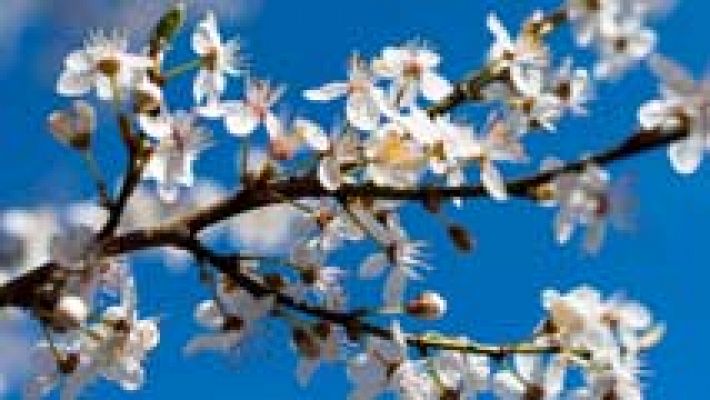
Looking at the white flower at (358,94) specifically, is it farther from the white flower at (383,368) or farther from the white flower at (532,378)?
the white flower at (532,378)

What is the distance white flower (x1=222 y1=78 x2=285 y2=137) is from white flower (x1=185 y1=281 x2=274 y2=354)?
0.25m

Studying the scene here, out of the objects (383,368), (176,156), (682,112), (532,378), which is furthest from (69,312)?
(682,112)

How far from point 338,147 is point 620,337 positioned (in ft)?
1.77

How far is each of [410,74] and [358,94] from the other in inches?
6.3

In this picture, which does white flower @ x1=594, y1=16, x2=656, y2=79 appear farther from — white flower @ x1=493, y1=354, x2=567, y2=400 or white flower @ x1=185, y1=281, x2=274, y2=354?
white flower @ x1=185, y1=281, x2=274, y2=354

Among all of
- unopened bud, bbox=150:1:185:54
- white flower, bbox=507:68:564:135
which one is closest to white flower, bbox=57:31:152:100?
unopened bud, bbox=150:1:185:54

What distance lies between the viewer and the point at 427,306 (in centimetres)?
306

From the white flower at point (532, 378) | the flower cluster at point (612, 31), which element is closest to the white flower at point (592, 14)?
the flower cluster at point (612, 31)

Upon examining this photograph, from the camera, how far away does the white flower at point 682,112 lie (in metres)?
2.51

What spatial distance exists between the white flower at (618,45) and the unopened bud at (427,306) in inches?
17.8

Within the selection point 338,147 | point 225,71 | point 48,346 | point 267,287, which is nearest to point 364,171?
point 338,147

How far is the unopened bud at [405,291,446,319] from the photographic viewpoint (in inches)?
120

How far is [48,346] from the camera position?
10.6 ft

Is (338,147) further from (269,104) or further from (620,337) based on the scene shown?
(620,337)
